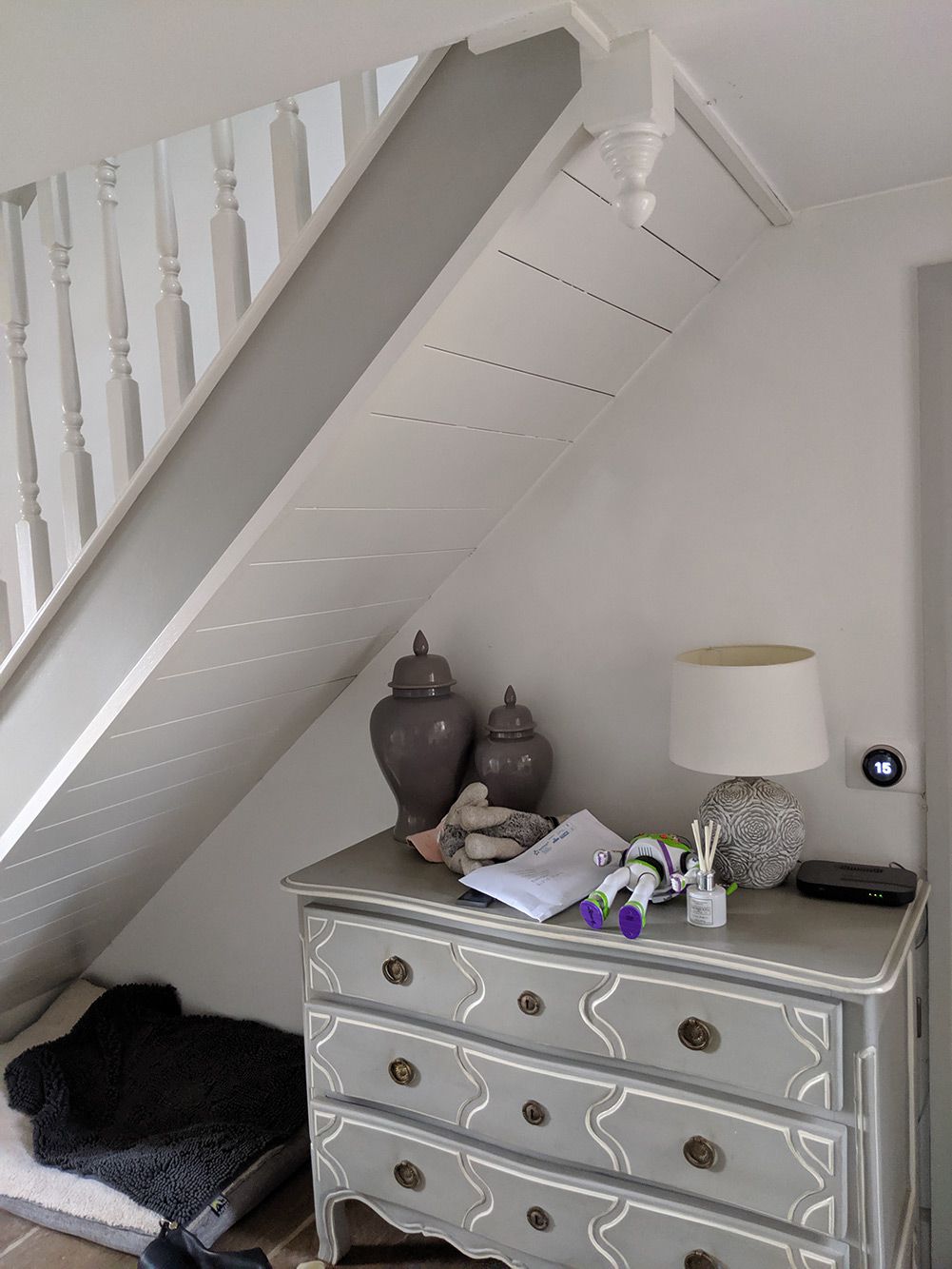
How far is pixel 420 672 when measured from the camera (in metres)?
2.05

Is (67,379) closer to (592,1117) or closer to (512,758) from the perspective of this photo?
(512,758)

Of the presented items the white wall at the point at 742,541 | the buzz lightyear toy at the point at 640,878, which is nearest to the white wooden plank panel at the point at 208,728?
the white wall at the point at 742,541

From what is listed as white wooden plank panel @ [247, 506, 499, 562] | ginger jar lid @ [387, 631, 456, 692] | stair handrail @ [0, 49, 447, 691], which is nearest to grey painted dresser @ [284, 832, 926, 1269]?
ginger jar lid @ [387, 631, 456, 692]

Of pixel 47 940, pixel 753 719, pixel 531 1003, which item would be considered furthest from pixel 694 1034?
pixel 47 940

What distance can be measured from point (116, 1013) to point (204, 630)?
1.47 meters

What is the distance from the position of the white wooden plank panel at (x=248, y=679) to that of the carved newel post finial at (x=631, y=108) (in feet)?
3.58

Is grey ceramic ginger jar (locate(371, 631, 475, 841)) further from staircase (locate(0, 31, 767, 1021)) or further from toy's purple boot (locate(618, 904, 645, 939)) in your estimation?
toy's purple boot (locate(618, 904, 645, 939))

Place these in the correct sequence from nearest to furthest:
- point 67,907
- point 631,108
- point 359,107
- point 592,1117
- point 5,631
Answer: point 631,108
point 359,107
point 592,1117
point 5,631
point 67,907

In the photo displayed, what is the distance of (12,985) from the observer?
2.59 metres

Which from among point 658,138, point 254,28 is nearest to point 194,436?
point 254,28

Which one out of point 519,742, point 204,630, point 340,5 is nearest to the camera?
point 340,5

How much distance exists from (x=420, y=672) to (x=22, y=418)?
0.88m

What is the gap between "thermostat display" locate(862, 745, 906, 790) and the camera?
1.79m

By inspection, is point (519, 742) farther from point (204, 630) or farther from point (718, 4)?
point (718, 4)
